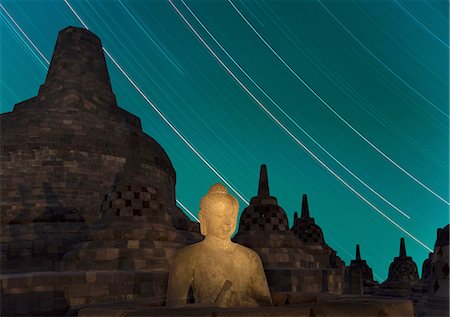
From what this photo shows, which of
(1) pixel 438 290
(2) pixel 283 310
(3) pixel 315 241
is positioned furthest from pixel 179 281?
(3) pixel 315 241

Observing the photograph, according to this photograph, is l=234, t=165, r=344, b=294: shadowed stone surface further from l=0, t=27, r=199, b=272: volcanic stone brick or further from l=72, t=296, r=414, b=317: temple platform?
l=72, t=296, r=414, b=317: temple platform

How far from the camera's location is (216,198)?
5055mm

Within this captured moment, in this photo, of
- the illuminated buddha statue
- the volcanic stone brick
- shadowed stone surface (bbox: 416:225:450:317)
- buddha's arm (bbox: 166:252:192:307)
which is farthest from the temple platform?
the volcanic stone brick

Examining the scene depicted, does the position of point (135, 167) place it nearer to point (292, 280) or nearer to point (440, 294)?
point (292, 280)

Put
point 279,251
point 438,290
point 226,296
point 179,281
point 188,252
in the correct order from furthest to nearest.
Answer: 1. point 279,251
2. point 438,290
3. point 188,252
4. point 179,281
5. point 226,296

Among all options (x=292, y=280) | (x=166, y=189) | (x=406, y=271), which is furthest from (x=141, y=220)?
(x=406, y=271)

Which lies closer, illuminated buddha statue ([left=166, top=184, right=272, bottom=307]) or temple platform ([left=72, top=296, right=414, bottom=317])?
temple platform ([left=72, top=296, right=414, bottom=317])

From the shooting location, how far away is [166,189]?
66.9 ft

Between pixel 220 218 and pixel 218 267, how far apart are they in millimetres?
575

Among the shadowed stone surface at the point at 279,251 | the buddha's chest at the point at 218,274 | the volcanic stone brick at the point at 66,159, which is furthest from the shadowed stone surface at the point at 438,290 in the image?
the volcanic stone brick at the point at 66,159

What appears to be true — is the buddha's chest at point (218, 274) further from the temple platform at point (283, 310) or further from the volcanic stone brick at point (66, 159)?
the volcanic stone brick at point (66, 159)

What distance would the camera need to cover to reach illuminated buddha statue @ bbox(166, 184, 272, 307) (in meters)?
4.83

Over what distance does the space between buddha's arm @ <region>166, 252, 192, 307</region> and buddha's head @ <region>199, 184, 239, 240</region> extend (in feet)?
1.52

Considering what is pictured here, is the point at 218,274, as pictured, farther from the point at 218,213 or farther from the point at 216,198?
the point at 216,198
